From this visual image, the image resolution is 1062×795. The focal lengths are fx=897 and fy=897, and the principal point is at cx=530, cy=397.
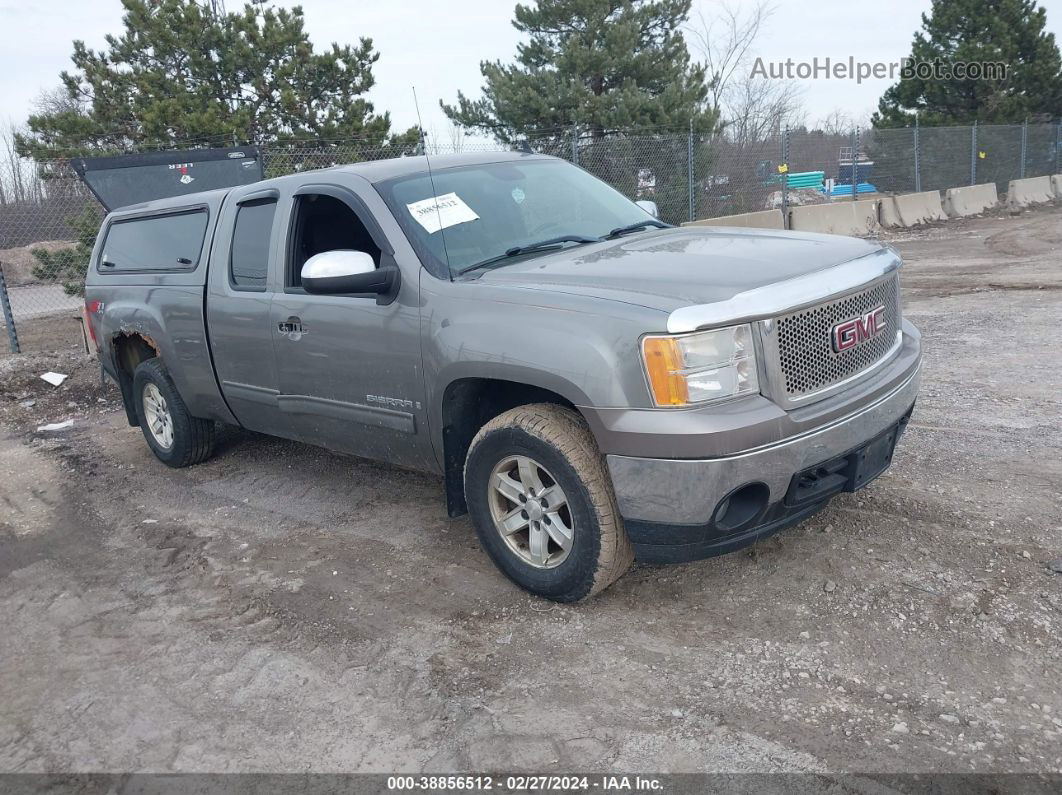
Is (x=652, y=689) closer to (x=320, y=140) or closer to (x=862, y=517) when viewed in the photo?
(x=862, y=517)

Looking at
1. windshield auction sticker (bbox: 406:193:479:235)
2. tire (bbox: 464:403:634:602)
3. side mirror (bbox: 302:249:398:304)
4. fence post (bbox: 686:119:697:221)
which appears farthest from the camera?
fence post (bbox: 686:119:697:221)

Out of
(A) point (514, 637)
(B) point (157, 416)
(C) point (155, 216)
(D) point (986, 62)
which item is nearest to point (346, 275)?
(A) point (514, 637)

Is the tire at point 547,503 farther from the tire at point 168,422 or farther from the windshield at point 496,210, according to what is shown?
the tire at point 168,422

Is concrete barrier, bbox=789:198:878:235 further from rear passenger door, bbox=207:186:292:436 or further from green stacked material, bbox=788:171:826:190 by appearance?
rear passenger door, bbox=207:186:292:436

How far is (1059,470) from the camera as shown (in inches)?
188

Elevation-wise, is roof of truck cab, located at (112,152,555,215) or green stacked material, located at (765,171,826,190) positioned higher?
roof of truck cab, located at (112,152,555,215)

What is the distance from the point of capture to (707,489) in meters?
3.21

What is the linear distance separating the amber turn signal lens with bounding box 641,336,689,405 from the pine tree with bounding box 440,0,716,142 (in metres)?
15.0

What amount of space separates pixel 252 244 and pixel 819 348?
125 inches

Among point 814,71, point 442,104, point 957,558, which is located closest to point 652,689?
point 957,558

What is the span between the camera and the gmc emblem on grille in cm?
355

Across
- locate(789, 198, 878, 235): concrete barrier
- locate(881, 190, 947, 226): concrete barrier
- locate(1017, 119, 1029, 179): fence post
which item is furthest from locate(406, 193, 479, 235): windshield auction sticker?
locate(1017, 119, 1029, 179): fence post

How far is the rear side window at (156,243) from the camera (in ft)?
18.1

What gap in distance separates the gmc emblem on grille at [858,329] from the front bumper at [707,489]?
0.92 ft
